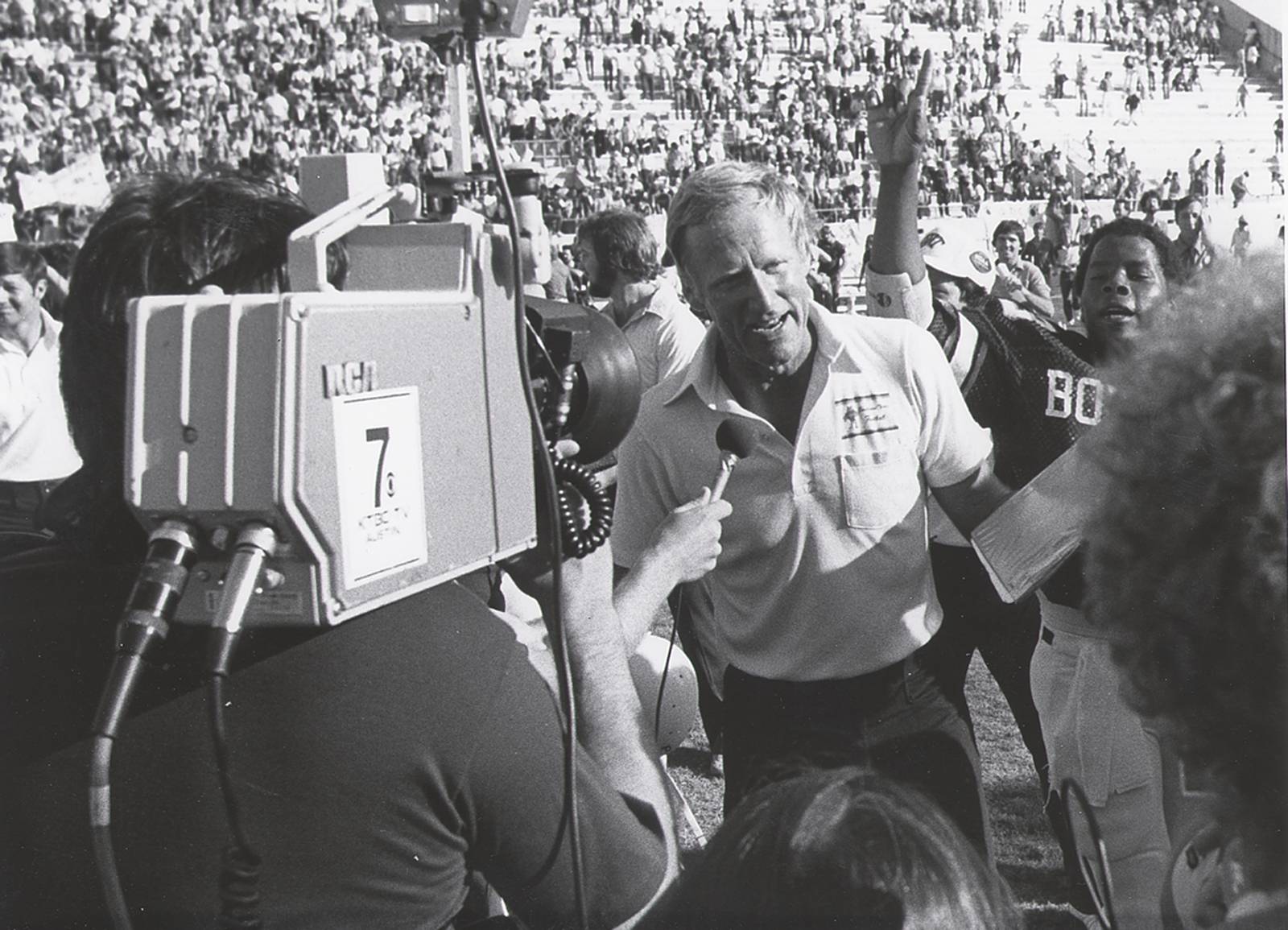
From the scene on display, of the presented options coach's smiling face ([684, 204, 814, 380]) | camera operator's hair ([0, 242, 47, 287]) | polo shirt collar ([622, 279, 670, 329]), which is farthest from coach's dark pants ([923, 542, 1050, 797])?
camera operator's hair ([0, 242, 47, 287])

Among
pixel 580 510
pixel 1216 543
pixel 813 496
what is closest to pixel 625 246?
pixel 813 496

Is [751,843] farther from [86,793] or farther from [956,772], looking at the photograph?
[956,772]

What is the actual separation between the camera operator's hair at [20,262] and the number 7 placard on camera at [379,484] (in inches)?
174

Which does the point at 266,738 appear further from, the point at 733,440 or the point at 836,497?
the point at 836,497

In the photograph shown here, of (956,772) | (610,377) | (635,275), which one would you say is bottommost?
(956,772)

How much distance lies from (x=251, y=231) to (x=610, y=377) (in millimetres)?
401

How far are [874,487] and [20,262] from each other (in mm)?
3847

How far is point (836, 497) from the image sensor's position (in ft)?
8.21

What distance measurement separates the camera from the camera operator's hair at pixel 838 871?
907mm

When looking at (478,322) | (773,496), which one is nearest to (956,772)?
(773,496)

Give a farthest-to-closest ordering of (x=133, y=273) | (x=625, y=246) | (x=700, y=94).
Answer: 1. (x=700, y=94)
2. (x=625, y=246)
3. (x=133, y=273)

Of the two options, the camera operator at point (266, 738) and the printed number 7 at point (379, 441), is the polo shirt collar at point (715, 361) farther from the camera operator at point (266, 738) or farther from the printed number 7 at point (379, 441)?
the printed number 7 at point (379, 441)

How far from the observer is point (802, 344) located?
2613mm

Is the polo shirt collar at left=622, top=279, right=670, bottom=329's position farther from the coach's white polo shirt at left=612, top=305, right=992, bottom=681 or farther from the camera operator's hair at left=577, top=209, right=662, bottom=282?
the coach's white polo shirt at left=612, top=305, right=992, bottom=681
